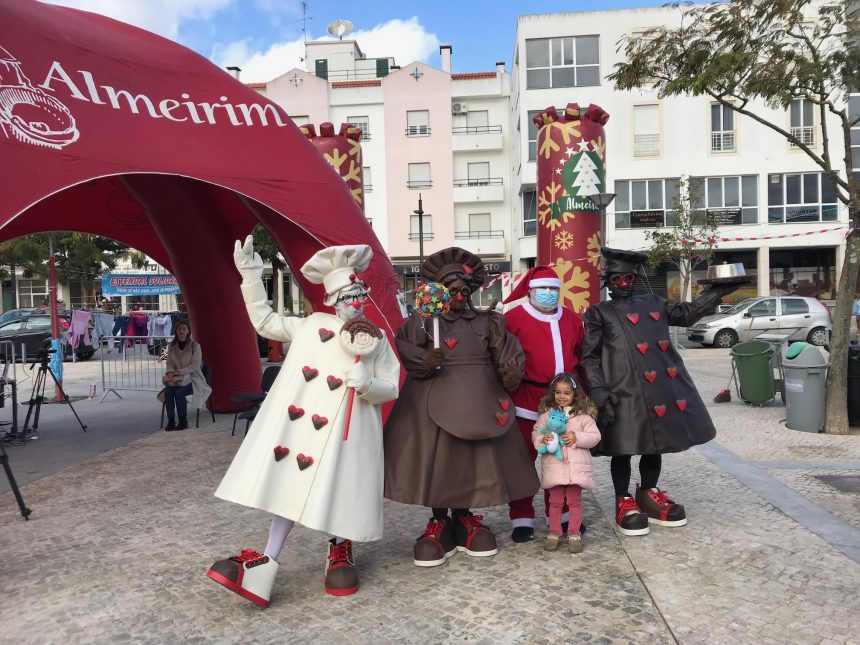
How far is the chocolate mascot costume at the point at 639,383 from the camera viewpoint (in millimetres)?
4238

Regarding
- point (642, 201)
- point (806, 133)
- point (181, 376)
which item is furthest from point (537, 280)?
point (806, 133)

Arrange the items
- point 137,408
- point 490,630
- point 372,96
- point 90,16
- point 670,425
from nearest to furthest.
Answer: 1. point 490,630
2. point 670,425
3. point 90,16
4. point 137,408
5. point 372,96

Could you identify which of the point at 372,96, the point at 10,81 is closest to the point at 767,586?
the point at 10,81

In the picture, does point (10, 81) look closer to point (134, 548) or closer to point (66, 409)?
point (134, 548)

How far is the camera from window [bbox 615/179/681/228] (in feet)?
88.5

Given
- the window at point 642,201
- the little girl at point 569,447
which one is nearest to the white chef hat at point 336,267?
the little girl at point 569,447

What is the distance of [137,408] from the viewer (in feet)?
35.7

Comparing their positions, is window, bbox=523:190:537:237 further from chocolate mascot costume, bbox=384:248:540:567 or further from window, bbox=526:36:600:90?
chocolate mascot costume, bbox=384:248:540:567

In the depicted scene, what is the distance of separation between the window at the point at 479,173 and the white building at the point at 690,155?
266 inches

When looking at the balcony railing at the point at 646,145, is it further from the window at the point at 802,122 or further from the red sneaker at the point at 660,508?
the red sneaker at the point at 660,508

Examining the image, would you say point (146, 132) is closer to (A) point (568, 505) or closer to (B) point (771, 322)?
(A) point (568, 505)

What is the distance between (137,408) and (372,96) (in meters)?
26.7

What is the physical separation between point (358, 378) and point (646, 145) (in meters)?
26.4

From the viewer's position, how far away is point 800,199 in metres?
26.7
